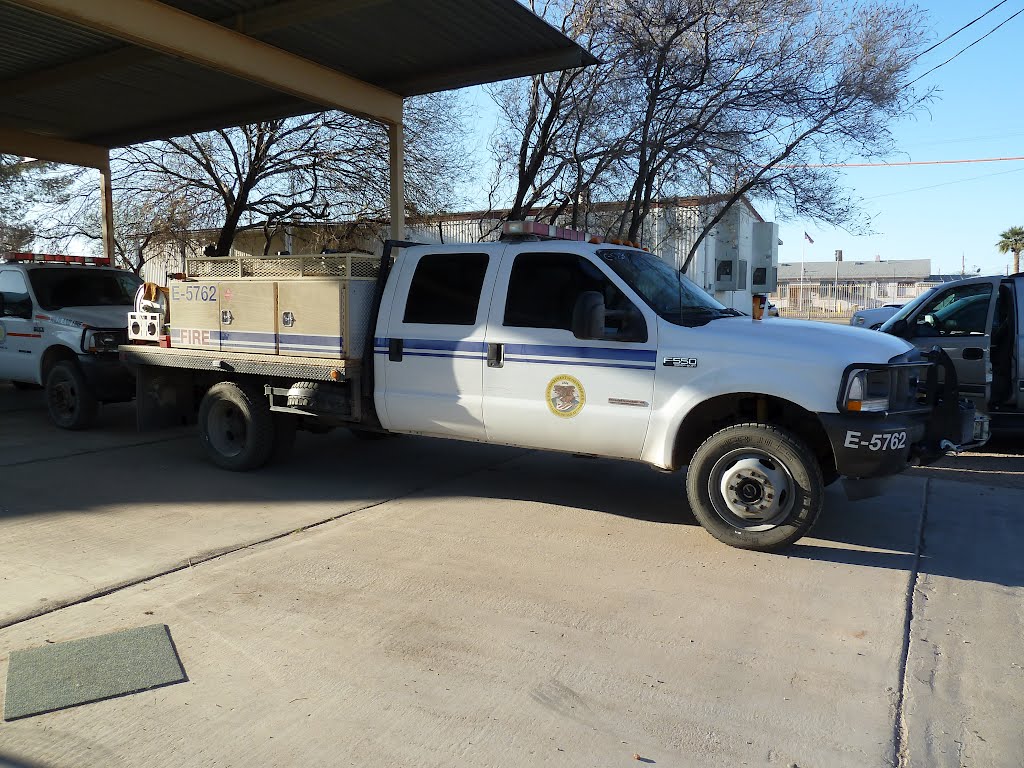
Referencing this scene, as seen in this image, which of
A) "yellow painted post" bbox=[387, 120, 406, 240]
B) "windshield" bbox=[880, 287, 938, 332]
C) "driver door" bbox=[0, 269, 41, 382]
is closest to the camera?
"windshield" bbox=[880, 287, 938, 332]

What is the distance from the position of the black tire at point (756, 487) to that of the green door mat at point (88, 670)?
3.46 meters

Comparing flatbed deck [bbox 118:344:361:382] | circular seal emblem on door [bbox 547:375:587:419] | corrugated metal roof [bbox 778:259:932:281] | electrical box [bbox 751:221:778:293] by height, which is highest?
corrugated metal roof [bbox 778:259:932:281]

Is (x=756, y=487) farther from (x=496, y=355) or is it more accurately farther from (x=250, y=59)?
(x=250, y=59)

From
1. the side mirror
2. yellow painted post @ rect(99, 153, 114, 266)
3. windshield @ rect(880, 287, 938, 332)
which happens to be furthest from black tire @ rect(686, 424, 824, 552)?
yellow painted post @ rect(99, 153, 114, 266)

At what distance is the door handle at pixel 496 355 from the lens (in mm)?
6270

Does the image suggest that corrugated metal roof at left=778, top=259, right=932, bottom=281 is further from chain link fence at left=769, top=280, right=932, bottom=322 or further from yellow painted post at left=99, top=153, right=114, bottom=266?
yellow painted post at left=99, top=153, right=114, bottom=266

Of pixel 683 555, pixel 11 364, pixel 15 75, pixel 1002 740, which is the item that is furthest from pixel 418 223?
pixel 1002 740

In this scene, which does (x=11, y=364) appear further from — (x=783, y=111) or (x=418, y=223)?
(x=783, y=111)

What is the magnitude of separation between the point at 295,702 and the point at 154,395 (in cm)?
568

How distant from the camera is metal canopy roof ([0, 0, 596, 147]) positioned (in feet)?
30.9

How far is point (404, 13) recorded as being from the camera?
31.2ft

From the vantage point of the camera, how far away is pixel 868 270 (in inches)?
3910

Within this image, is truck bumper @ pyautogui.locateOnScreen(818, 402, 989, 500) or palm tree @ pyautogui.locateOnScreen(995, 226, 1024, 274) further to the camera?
palm tree @ pyautogui.locateOnScreen(995, 226, 1024, 274)

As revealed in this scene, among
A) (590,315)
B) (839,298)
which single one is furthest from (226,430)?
(839,298)
